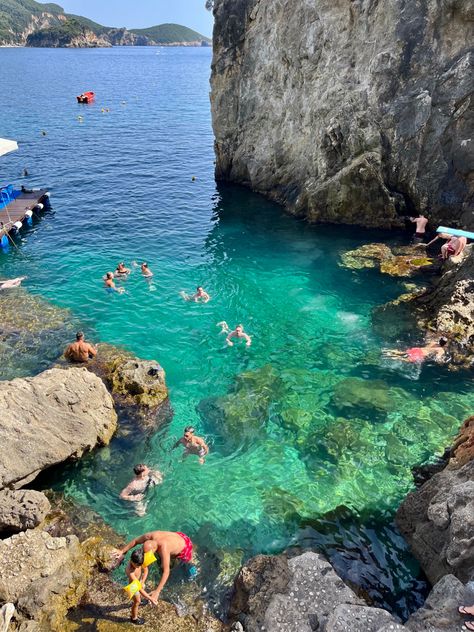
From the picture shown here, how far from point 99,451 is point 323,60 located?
80.5ft

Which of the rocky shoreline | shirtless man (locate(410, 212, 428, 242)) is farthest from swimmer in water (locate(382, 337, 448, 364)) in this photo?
shirtless man (locate(410, 212, 428, 242))

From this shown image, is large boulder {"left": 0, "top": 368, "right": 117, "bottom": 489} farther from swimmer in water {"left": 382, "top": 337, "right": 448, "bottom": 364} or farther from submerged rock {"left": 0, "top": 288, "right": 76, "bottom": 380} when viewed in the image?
swimmer in water {"left": 382, "top": 337, "right": 448, "bottom": 364}

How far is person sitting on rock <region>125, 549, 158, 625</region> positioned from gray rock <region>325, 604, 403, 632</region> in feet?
11.9

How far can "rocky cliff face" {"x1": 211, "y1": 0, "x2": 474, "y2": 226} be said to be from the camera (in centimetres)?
2255

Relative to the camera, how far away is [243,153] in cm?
3466

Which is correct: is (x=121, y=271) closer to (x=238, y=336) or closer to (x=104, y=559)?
(x=238, y=336)

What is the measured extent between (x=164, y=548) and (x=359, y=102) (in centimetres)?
2417

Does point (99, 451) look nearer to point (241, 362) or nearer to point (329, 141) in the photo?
point (241, 362)

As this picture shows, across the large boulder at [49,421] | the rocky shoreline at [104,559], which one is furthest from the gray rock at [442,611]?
the large boulder at [49,421]

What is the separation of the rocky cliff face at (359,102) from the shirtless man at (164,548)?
20564 mm

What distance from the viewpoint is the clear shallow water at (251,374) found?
37.3ft

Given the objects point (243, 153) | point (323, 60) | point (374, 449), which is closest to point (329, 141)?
point (323, 60)

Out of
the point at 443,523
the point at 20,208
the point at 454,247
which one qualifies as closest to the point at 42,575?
the point at 443,523

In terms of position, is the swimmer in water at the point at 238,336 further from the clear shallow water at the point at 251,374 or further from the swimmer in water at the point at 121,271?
the swimmer in water at the point at 121,271
